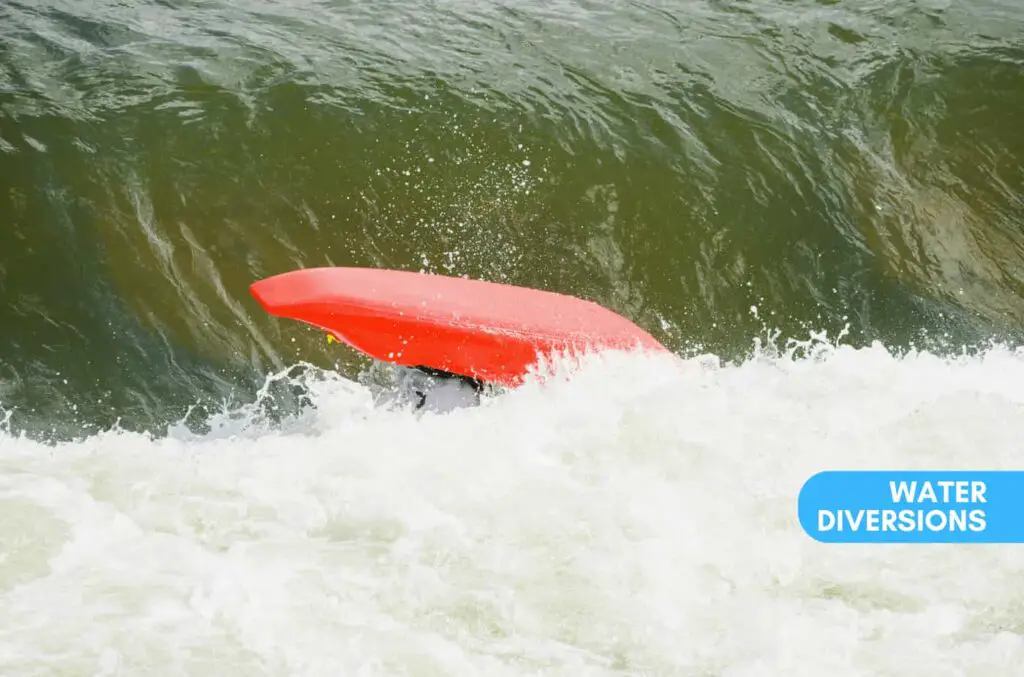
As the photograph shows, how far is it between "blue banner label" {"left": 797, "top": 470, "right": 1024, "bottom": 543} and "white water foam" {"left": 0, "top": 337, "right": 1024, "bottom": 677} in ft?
0.17

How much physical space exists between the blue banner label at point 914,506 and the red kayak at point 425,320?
1.12 meters

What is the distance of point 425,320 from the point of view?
4047 mm

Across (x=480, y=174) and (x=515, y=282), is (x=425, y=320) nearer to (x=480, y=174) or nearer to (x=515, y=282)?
(x=515, y=282)

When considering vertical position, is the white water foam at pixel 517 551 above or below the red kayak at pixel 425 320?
below

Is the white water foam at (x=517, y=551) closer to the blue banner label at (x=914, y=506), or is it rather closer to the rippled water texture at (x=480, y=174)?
the blue banner label at (x=914, y=506)

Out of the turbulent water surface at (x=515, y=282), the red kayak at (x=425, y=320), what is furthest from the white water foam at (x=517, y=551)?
the red kayak at (x=425, y=320)

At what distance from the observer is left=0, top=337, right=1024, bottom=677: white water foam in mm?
2859

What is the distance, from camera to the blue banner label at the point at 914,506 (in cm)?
340

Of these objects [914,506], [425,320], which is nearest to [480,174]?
[425,320]

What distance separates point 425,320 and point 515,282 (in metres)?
1.46

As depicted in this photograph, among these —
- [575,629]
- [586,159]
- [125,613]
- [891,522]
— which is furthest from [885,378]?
[125,613]

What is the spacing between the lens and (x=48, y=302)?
5.00m

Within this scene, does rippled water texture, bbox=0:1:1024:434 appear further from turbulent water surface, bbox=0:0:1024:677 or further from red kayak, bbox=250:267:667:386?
red kayak, bbox=250:267:667:386

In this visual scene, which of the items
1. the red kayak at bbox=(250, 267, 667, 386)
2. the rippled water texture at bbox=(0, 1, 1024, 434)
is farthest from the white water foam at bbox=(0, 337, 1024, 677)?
the rippled water texture at bbox=(0, 1, 1024, 434)
